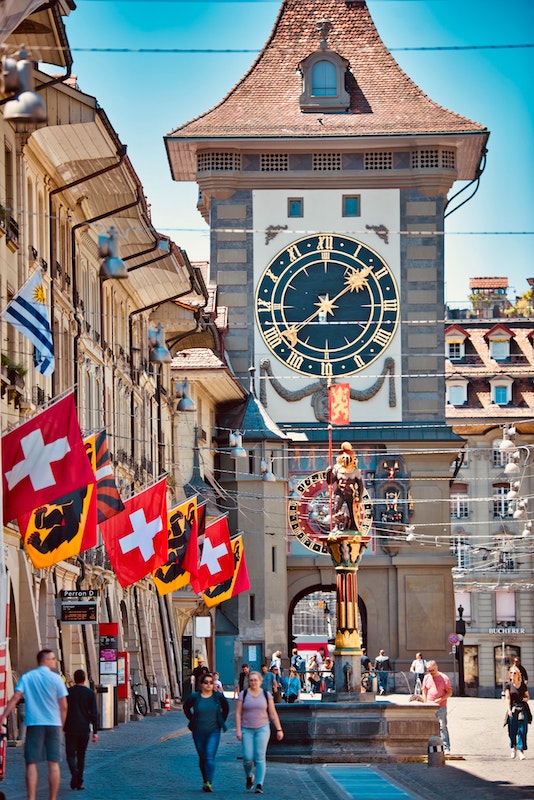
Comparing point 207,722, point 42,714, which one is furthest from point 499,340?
point 42,714

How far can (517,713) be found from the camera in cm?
3338

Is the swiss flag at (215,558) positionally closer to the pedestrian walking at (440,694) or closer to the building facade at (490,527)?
the pedestrian walking at (440,694)

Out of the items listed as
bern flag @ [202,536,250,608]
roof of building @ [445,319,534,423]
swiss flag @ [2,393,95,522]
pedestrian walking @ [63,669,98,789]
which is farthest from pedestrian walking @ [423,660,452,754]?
roof of building @ [445,319,534,423]

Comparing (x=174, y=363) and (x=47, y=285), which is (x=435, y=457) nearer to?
(x=174, y=363)

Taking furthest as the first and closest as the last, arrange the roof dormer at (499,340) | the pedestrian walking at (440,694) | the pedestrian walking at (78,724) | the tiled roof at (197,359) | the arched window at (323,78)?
the roof dormer at (499,340) → the arched window at (323,78) → the tiled roof at (197,359) → the pedestrian walking at (440,694) → the pedestrian walking at (78,724)

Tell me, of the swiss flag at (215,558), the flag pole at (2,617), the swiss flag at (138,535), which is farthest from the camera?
the swiss flag at (215,558)

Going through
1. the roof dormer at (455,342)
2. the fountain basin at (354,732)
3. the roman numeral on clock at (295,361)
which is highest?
the roof dormer at (455,342)

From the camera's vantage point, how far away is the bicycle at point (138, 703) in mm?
49625

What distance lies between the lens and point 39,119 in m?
18.8

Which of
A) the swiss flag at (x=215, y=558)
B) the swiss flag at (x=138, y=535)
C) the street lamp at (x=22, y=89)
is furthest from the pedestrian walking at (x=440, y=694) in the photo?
the street lamp at (x=22, y=89)

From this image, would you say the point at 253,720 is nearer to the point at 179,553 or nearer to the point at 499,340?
the point at 179,553

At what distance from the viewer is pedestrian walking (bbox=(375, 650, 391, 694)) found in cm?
6831

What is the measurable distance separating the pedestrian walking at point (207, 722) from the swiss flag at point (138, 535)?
35.6 feet

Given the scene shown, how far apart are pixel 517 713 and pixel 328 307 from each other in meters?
43.4
